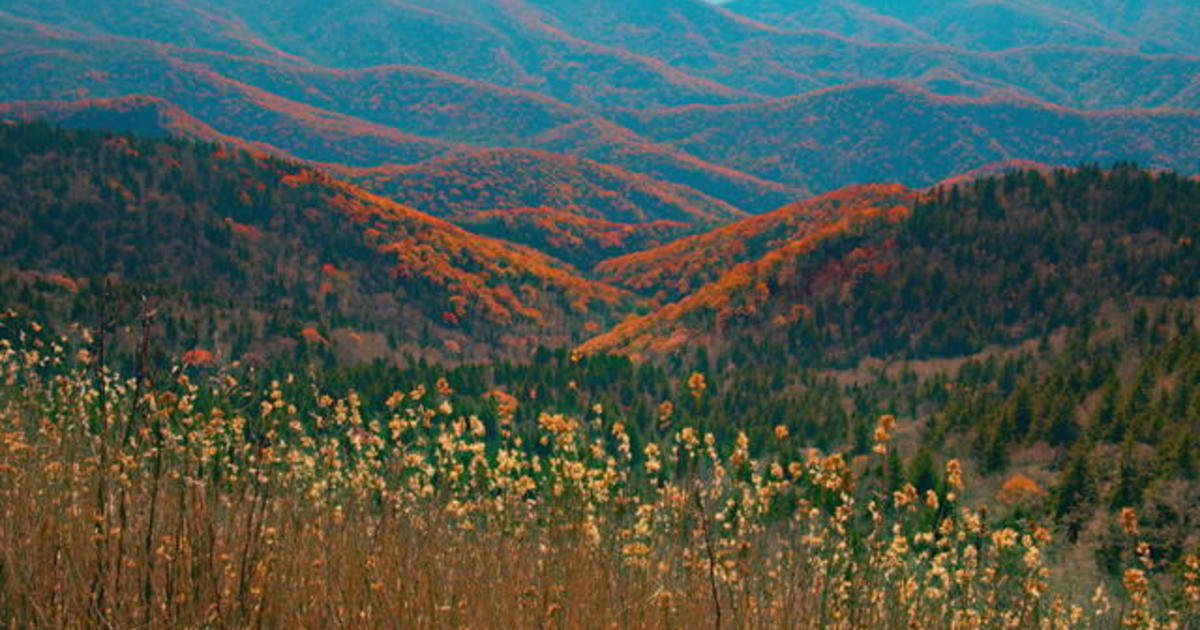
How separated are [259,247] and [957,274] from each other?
447ft

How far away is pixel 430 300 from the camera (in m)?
172

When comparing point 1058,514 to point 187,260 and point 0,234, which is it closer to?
point 187,260

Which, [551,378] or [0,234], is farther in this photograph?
[0,234]

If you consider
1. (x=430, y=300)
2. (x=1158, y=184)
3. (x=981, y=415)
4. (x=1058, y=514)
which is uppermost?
(x=1158, y=184)

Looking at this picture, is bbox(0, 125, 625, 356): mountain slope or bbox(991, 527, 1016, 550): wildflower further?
bbox(0, 125, 625, 356): mountain slope

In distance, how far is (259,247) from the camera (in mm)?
172250

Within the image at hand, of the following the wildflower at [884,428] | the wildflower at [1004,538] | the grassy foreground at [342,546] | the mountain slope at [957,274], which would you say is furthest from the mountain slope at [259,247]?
the wildflower at [884,428]

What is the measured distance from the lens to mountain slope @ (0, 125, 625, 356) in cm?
15338

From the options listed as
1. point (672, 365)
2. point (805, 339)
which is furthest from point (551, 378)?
point (805, 339)

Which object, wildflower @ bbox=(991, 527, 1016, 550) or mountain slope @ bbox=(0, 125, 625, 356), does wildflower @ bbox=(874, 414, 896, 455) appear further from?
mountain slope @ bbox=(0, 125, 625, 356)

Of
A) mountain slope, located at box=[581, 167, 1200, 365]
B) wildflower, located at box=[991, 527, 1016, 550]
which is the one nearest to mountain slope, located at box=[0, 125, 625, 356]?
mountain slope, located at box=[581, 167, 1200, 365]

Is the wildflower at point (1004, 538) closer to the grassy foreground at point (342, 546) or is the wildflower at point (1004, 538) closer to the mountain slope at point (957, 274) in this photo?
the grassy foreground at point (342, 546)

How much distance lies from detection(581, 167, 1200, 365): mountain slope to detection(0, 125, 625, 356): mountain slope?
118 ft

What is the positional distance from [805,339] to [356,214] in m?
108
